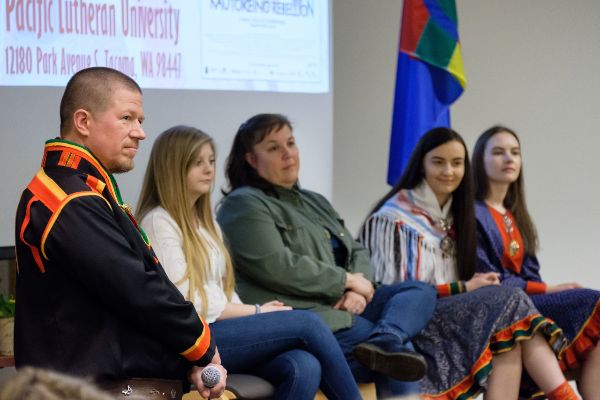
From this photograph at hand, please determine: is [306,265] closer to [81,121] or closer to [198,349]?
[198,349]

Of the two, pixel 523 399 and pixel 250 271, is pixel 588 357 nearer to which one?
pixel 523 399

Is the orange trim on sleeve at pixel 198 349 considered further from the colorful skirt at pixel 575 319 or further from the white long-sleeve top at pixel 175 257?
the colorful skirt at pixel 575 319

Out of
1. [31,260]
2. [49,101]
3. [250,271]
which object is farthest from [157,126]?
[31,260]

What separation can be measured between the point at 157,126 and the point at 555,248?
9.30 ft

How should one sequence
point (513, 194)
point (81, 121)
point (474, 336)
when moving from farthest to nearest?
point (513, 194), point (474, 336), point (81, 121)

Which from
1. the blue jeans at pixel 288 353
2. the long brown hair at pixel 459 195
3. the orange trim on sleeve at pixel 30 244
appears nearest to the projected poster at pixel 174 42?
the long brown hair at pixel 459 195

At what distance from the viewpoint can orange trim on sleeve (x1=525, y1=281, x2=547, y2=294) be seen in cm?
360

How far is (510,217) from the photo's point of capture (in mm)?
3795

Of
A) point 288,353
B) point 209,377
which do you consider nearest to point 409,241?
point 288,353

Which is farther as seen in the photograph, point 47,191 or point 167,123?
point 167,123

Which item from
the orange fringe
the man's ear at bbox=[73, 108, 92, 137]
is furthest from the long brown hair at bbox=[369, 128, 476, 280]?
the man's ear at bbox=[73, 108, 92, 137]

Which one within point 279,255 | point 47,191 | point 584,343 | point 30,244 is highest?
point 47,191

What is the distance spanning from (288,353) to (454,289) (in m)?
0.97

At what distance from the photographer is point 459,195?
3.64 meters
